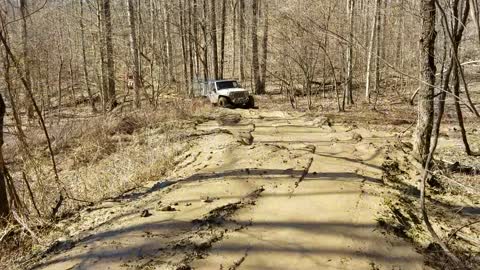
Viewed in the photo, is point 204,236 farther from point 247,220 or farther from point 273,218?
point 273,218

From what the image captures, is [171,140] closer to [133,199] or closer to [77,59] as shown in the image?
[133,199]

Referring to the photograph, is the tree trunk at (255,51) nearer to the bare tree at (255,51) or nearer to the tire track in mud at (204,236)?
the bare tree at (255,51)

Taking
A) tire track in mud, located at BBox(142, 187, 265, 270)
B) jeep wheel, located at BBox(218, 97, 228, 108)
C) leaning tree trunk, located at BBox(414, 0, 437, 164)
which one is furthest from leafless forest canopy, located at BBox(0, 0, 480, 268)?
tire track in mud, located at BBox(142, 187, 265, 270)

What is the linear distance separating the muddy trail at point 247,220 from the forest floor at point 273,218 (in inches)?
0.6

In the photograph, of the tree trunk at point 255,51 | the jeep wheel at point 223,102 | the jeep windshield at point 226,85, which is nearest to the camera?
the jeep wheel at point 223,102

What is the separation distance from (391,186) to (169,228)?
171 inches

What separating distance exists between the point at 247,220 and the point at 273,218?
373 millimetres

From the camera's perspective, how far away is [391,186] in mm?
8023

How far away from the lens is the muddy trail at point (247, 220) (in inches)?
197

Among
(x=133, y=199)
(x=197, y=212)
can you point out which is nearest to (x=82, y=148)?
(x=133, y=199)

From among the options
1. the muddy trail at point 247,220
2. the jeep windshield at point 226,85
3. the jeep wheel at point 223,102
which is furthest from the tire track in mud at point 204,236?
the jeep windshield at point 226,85

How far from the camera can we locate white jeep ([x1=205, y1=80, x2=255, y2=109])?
22.1 meters

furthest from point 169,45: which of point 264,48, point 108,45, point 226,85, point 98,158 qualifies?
point 98,158

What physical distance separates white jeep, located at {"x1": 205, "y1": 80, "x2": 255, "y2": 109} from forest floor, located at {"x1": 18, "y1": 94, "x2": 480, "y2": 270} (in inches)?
460
